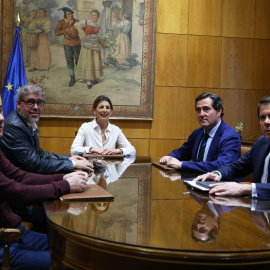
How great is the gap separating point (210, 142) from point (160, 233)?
210 cm

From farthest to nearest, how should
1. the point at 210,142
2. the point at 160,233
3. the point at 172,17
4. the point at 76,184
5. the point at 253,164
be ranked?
the point at 172,17 → the point at 210,142 → the point at 253,164 → the point at 76,184 → the point at 160,233

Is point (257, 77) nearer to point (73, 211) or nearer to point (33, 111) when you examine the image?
point (33, 111)

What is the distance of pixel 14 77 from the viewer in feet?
18.0

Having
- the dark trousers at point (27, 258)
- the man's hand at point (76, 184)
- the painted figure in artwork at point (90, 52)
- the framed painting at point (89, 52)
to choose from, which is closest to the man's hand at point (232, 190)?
the man's hand at point (76, 184)

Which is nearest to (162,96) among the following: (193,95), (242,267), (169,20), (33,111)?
(193,95)

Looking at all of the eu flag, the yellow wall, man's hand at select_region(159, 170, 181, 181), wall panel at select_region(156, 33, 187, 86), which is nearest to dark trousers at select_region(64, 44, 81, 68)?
the eu flag

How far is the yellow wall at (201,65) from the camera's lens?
629 cm

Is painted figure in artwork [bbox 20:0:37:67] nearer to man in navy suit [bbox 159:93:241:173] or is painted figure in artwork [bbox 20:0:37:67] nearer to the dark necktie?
man in navy suit [bbox 159:93:241:173]

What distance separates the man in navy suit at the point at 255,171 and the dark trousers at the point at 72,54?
3963 millimetres

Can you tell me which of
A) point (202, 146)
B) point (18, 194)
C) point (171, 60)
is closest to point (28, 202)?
point (18, 194)

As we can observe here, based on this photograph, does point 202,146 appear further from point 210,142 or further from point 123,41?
point 123,41

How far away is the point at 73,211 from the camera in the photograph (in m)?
1.57

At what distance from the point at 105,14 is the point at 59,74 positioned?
1298 millimetres

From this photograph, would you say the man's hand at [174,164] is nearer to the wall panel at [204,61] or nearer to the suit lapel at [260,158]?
the suit lapel at [260,158]
